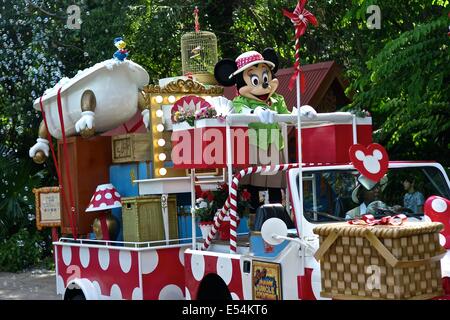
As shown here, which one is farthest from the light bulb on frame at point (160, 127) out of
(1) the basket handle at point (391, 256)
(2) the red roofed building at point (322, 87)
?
(2) the red roofed building at point (322, 87)

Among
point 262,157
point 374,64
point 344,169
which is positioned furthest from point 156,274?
point 374,64

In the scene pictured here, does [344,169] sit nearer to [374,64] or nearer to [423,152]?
[374,64]

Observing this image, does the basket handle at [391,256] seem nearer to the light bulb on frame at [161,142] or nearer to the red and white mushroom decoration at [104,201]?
the light bulb on frame at [161,142]

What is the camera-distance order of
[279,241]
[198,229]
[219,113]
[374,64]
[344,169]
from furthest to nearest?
[374,64] → [198,229] → [219,113] → [344,169] → [279,241]

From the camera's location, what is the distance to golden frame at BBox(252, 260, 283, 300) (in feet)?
20.4

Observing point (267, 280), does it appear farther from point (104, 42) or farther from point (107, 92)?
point (104, 42)

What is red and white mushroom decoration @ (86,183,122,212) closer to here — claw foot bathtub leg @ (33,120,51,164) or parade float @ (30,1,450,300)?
parade float @ (30,1,450,300)

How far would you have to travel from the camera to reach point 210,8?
17.3 metres

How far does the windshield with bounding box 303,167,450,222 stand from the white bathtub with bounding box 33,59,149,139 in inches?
114

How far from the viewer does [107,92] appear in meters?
8.88

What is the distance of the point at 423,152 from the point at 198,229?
15.1ft

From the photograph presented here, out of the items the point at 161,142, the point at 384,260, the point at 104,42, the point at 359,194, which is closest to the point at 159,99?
the point at 161,142

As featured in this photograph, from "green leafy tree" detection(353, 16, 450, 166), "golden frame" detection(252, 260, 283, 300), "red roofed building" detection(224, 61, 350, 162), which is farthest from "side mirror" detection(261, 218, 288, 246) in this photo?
"red roofed building" detection(224, 61, 350, 162)

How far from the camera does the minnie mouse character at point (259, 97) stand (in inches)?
309
